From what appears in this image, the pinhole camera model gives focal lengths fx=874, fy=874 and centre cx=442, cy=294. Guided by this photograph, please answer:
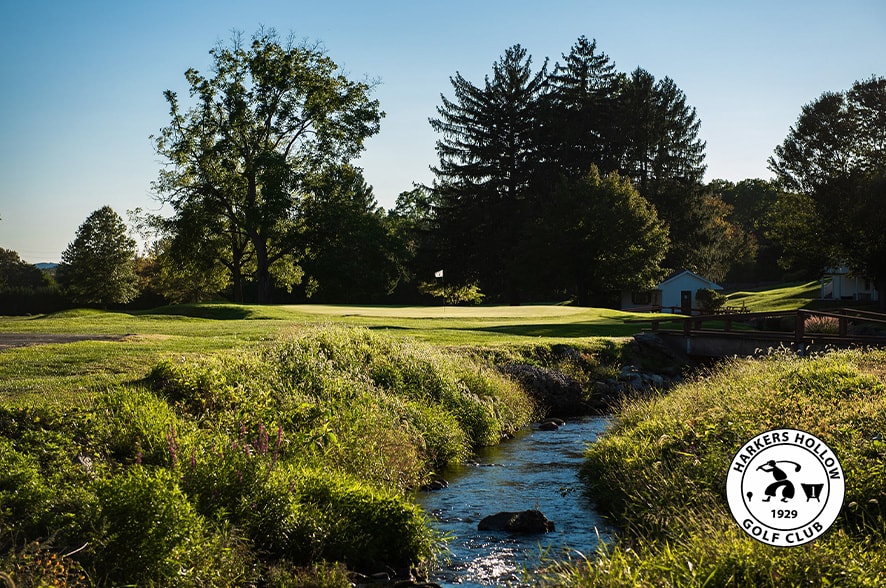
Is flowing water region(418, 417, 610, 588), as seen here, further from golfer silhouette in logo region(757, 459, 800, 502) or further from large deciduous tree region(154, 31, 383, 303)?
large deciduous tree region(154, 31, 383, 303)

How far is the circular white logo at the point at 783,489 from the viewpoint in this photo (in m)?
6.29

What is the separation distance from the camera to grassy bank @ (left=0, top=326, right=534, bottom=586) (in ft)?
26.3

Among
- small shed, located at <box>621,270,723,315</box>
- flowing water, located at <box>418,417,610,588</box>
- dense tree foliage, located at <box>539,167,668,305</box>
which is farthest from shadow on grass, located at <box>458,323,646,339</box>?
small shed, located at <box>621,270,723,315</box>

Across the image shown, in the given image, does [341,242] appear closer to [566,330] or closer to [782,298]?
[566,330]

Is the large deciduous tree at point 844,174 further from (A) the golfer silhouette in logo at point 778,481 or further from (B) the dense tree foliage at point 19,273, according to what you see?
(B) the dense tree foliage at point 19,273

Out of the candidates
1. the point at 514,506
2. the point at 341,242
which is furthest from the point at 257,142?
the point at 514,506

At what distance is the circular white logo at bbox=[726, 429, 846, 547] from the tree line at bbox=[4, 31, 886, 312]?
43.2m

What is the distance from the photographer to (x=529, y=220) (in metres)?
65.1

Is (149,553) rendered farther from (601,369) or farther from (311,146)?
(311,146)

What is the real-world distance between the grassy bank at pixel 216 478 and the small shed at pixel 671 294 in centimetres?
5392

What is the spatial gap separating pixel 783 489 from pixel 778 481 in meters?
0.12

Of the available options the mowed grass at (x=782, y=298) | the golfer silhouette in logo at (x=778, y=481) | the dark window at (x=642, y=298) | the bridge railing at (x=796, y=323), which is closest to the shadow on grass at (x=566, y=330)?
the bridge railing at (x=796, y=323)

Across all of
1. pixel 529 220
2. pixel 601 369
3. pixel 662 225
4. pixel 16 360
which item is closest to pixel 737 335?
pixel 601 369

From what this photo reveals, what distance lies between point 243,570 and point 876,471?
21.4ft
